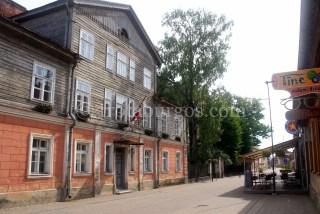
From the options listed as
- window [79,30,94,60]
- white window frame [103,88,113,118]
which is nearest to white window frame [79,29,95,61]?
window [79,30,94,60]

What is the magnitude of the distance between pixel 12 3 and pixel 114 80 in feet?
23.5

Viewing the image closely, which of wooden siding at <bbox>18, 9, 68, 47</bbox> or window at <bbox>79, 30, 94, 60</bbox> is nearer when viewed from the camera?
wooden siding at <bbox>18, 9, 68, 47</bbox>

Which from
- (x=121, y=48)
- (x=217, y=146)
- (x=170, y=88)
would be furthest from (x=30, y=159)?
(x=217, y=146)

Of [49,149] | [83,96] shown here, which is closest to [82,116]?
[83,96]

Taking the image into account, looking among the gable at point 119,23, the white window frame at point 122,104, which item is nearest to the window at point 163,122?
the gable at point 119,23

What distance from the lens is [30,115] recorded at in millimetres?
14227

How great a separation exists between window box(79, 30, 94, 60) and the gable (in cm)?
111

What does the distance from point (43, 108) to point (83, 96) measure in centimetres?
315

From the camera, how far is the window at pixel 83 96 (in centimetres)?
1734

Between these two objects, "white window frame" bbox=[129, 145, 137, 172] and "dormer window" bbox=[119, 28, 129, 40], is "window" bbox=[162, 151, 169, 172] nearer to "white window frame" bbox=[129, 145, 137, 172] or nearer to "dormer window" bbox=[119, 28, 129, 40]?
"white window frame" bbox=[129, 145, 137, 172]

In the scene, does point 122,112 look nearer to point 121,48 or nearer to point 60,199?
point 121,48

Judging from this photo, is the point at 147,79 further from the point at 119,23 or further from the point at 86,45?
the point at 86,45

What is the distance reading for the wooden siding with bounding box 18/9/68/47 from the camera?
1753 cm

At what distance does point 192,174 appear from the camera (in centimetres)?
3462
